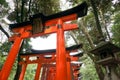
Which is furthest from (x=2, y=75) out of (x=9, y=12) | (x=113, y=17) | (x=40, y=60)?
(x=113, y=17)

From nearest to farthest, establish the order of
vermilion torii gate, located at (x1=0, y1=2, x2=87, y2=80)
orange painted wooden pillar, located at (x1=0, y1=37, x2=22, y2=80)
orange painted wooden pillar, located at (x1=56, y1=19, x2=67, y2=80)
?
1. orange painted wooden pillar, located at (x1=56, y1=19, x2=67, y2=80)
2. vermilion torii gate, located at (x1=0, y1=2, x2=87, y2=80)
3. orange painted wooden pillar, located at (x1=0, y1=37, x2=22, y2=80)

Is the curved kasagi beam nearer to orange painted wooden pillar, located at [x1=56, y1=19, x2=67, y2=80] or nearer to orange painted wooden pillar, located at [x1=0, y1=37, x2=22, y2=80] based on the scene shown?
orange painted wooden pillar, located at [x1=56, y1=19, x2=67, y2=80]

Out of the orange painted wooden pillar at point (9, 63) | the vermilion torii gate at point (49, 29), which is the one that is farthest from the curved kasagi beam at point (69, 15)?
the orange painted wooden pillar at point (9, 63)

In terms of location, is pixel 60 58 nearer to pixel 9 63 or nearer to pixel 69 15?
pixel 69 15

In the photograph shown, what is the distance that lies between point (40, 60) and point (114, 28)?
5.66 meters

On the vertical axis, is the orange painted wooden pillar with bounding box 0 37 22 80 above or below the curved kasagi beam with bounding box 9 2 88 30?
below

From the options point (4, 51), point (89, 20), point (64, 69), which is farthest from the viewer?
point (89, 20)

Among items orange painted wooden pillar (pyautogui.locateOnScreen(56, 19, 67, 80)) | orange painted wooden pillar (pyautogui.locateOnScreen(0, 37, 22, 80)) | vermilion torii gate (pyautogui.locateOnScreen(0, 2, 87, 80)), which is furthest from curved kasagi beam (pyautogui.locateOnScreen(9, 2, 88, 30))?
orange painted wooden pillar (pyautogui.locateOnScreen(0, 37, 22, 80))

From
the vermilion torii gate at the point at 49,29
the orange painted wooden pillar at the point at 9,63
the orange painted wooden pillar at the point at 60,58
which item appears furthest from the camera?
the orange painted wooden pillar at the point at 9,63

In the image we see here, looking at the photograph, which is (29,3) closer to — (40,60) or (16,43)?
(40,60)

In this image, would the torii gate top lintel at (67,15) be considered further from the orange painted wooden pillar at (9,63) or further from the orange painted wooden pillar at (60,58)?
the orange painted wooden pillar at (9,63)

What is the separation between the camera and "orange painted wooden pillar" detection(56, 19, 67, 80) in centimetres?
472

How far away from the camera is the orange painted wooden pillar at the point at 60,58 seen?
4.72 meters

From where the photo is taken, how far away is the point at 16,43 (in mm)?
6750
